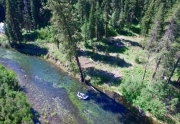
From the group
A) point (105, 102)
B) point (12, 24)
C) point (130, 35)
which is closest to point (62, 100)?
point (105, 102)

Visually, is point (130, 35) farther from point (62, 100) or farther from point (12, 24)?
point (62, 100)

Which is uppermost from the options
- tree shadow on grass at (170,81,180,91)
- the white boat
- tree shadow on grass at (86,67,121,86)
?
tree shadow on grass at (86,67,121,86)

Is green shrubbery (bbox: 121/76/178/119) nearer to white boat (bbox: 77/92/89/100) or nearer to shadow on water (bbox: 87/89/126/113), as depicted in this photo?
shadow on water (bbox: 87/89/126/113)

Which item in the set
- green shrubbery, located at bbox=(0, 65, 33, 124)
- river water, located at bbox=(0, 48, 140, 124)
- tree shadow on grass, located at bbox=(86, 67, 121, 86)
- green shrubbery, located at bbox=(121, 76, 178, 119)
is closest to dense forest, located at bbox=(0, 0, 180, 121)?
green shrubbery, located at bbox=(121, 76, 178, 119)

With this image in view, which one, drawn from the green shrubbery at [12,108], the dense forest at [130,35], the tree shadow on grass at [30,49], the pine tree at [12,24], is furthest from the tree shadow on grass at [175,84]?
the pine tree at [12,24]

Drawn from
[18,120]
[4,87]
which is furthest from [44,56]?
[18,120]
